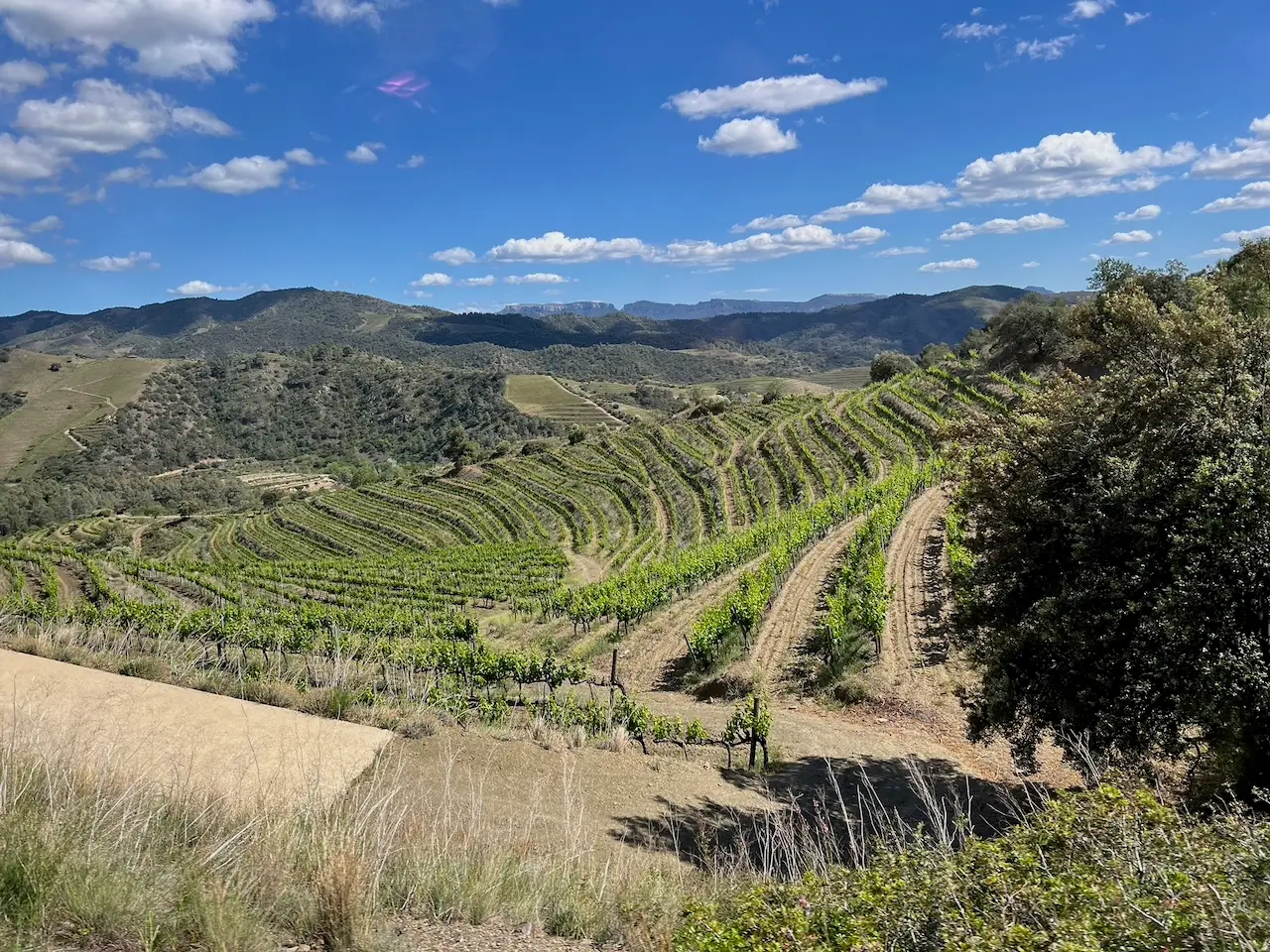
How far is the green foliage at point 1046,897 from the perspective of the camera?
131 inches

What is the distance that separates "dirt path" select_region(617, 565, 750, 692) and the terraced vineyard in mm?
246

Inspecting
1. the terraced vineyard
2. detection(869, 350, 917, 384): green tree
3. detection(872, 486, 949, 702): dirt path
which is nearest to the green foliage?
the terraced vineyard

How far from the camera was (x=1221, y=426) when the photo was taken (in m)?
7.80

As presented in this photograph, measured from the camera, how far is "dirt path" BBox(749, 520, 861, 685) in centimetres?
1978

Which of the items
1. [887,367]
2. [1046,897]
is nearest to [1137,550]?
[1046,897]

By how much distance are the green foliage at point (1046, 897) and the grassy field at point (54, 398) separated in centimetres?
15374

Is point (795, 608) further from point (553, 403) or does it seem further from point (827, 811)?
point (553, 403)

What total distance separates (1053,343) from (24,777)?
2317 inches

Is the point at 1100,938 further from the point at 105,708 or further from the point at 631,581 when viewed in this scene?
the point at 631,581

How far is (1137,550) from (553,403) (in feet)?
450

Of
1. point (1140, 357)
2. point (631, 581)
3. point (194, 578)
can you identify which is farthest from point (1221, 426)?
point (194, 578)

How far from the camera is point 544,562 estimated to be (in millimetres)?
43219

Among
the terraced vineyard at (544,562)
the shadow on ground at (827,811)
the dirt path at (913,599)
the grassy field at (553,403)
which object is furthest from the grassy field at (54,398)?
the shadow on ground at (827,811)

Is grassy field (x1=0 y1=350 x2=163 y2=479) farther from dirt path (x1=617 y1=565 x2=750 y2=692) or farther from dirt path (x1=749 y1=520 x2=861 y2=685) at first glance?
dirt path (x1=749 y1=520 x2=861 y2=685)
